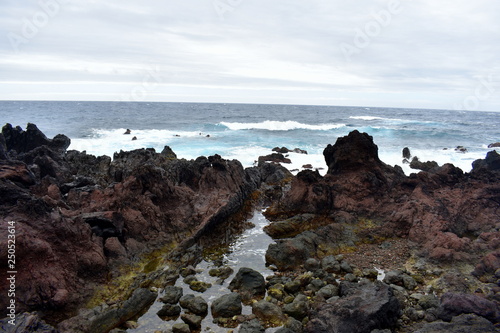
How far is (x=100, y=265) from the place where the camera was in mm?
8719

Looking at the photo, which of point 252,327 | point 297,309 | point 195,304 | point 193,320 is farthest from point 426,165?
point 193,320

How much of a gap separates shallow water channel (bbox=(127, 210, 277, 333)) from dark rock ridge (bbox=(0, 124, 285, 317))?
1.20m

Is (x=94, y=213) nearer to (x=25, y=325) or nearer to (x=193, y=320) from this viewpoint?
(x=25, y=325)

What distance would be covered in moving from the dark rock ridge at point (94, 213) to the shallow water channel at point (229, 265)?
1.20 metres

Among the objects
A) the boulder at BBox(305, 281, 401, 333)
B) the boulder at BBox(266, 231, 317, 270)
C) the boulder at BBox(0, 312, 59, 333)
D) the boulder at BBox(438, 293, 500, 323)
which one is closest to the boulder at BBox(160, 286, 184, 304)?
the boulder at BBox(0, 312, 59, 333)

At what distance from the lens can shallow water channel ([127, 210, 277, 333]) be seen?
7.35 meters

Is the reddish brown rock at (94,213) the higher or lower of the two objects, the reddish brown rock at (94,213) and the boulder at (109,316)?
the higher

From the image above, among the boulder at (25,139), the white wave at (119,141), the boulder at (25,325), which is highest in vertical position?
the boulder at (25,139)

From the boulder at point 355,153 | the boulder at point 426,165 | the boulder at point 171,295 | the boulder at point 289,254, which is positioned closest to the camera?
the boulder at point 171,295

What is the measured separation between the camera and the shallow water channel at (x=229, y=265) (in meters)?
7.35

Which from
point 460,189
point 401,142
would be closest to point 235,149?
point 401,142

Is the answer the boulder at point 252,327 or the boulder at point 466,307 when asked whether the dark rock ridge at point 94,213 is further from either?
the boulder at point 466,307

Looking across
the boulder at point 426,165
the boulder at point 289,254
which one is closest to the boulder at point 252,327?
the boulder at point 289,254

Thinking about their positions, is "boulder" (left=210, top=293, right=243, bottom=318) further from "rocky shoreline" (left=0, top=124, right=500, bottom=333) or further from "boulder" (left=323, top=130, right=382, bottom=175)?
"boulder" (left=323, top=130, right=382, bottom=175)
